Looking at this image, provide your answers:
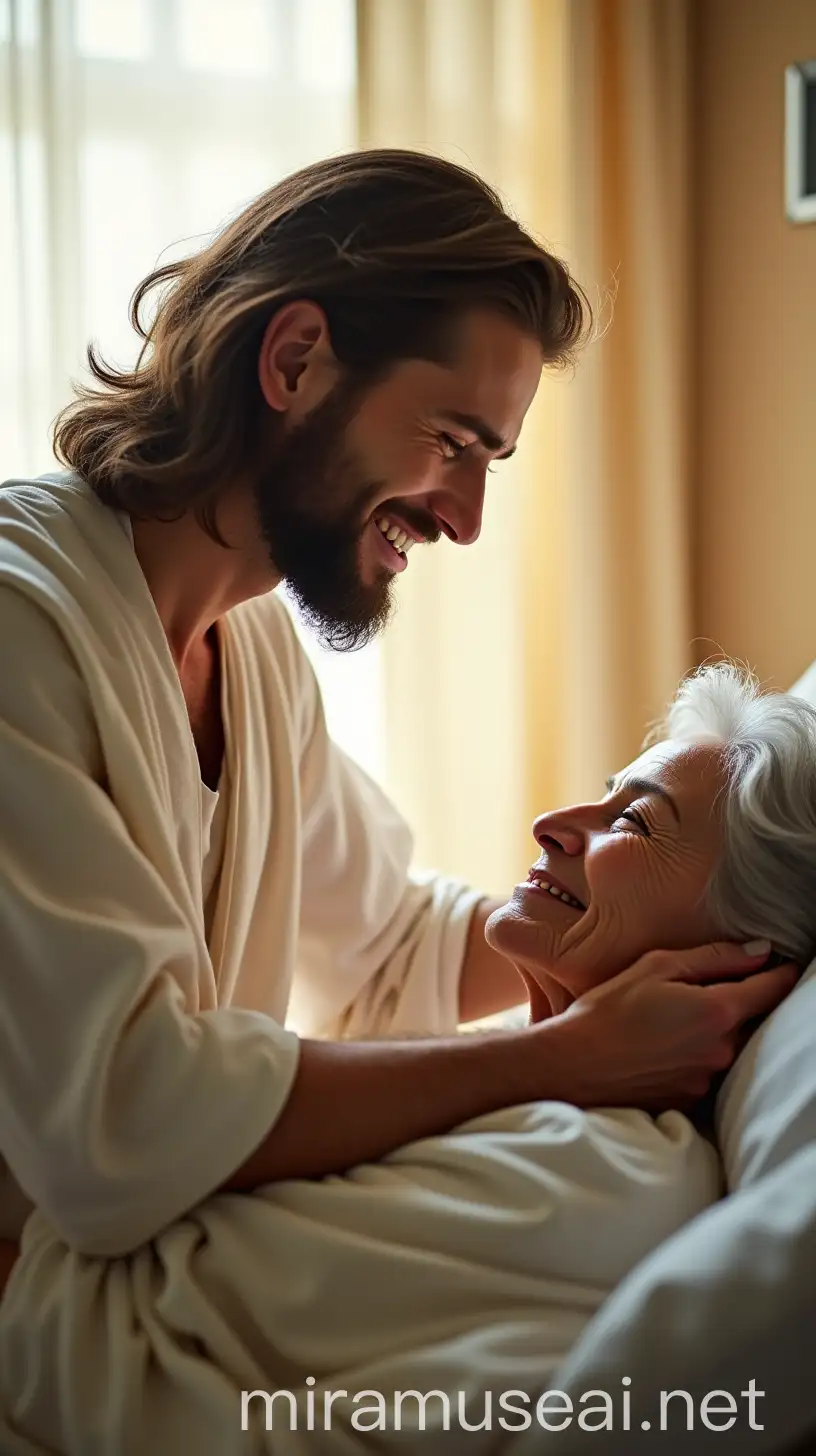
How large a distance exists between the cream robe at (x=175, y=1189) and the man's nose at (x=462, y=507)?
1.43 feet

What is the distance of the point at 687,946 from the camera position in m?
1.44

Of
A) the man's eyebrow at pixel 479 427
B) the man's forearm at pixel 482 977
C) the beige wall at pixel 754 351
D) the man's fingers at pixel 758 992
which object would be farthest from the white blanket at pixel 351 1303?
the beige wall at pixel 754 351

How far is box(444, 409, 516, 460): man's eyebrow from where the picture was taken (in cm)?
155

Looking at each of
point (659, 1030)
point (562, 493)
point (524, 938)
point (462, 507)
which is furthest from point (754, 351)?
point (659, 1030)

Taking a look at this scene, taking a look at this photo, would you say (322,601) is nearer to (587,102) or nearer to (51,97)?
(51,97)

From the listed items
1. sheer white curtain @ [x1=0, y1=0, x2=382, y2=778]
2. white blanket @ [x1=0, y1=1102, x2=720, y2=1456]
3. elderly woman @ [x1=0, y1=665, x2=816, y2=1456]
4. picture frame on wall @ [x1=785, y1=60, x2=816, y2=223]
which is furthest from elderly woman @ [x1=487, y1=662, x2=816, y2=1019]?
picture frame on wall @ [x1=785, y1=60, x2=816, y2=223]

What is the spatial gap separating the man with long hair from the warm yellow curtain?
1013 millimetres

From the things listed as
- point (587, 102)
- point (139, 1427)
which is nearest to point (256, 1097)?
point (139, 1427)

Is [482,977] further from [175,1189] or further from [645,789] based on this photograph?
[175,1189]

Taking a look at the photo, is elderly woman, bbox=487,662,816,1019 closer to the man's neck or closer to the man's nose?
the man's nose

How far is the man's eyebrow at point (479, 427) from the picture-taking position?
1550 millimetres

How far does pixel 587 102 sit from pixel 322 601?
1824 mm

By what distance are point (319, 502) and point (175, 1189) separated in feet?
2.54

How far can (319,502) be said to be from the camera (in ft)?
5.18
